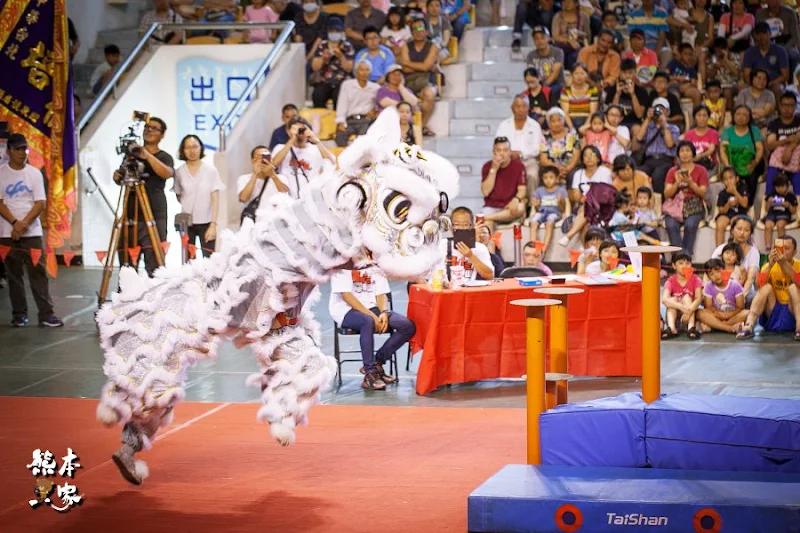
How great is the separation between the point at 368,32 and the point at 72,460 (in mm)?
8547

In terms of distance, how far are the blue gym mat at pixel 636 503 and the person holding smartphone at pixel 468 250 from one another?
308 cm

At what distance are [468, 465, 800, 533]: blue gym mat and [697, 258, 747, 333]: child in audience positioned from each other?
4.26 m

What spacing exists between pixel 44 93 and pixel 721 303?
18.9 feet

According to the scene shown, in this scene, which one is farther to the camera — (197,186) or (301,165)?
(301,165)

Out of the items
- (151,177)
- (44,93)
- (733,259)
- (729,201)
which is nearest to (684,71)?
(729,201)

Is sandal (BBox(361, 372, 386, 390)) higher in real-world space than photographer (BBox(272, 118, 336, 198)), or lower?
lower

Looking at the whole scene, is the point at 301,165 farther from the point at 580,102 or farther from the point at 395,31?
the point at 580,102

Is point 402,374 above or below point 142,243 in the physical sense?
below

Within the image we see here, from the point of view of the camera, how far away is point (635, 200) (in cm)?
1110

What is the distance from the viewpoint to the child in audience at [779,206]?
34.5ft

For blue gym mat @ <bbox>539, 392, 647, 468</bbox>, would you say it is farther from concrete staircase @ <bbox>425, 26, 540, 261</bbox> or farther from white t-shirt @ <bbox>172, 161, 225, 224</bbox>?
concrete staircase @ <bbox>425, 26, 540, 261</bbox>

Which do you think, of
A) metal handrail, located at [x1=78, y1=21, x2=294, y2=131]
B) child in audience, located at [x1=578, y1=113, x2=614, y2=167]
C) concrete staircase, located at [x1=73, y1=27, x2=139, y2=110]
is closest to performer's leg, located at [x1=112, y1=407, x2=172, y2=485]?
child in audience, located at [x1=578, y1=113, x2=614, y2=167]

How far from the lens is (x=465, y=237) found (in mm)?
7723

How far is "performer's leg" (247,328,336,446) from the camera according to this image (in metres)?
4.81
